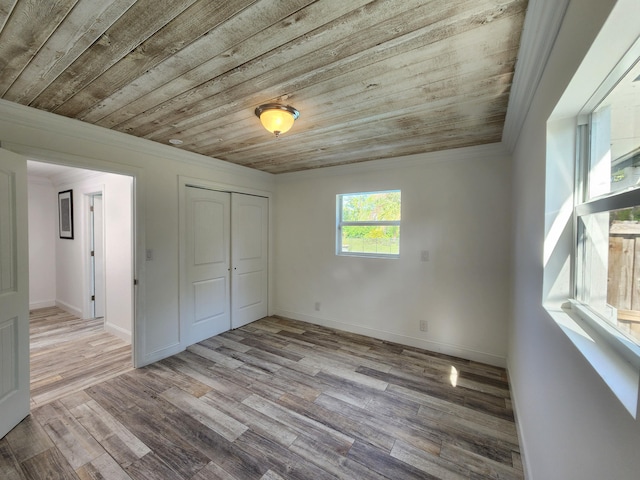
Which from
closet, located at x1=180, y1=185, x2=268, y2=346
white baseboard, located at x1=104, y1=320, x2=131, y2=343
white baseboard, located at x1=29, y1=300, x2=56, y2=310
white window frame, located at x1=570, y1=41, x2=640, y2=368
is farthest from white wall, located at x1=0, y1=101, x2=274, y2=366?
white baseboard, located at x1=29, y1=300, x2=56, y2=310

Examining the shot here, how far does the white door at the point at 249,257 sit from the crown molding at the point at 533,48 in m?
3.26

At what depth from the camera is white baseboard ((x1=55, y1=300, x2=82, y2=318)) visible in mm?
4325

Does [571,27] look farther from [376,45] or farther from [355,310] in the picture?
[355,310]

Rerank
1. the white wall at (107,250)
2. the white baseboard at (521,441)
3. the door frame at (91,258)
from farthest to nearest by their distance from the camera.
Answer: the door frame at (91,258), the white wall at (107,250), the white baseboard at (521,441)

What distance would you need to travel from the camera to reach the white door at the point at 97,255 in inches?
153

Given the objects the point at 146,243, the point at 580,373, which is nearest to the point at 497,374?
the point at 580,373

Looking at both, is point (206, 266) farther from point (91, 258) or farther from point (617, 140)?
point (617, 140)

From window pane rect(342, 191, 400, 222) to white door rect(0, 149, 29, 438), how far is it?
3.20 m

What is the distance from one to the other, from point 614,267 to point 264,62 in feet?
5.83

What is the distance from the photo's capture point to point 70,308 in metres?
4.49

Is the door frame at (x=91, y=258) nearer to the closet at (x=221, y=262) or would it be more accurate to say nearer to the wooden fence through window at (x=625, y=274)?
the closet at (x=221, y=262)

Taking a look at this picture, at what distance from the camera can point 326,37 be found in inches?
50.2

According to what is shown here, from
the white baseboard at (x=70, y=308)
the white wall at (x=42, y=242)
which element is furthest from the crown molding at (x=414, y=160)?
the white wall at (x=42, y=242)

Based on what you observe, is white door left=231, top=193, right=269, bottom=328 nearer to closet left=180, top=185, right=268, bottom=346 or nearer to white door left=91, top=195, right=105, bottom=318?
closet left=180, top=185, right=268, bottom=346
